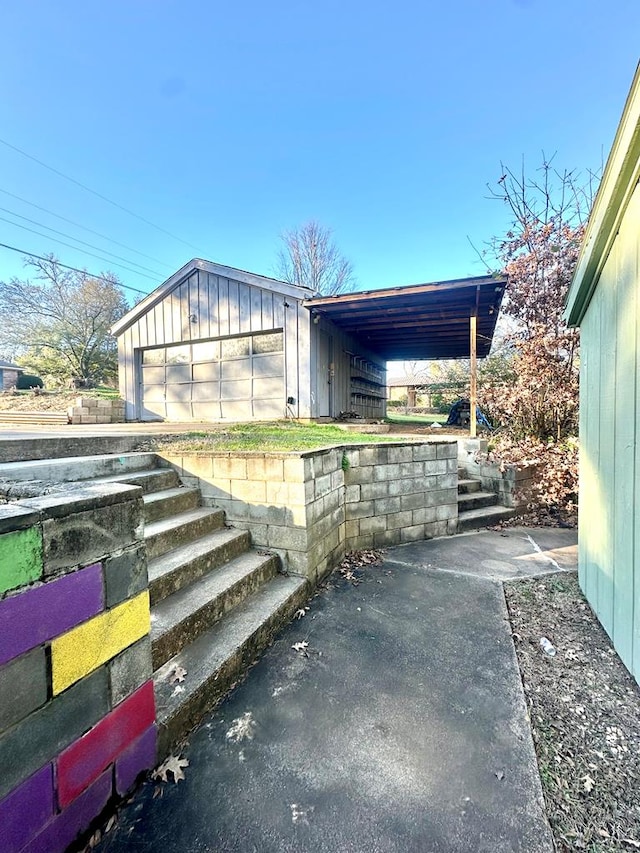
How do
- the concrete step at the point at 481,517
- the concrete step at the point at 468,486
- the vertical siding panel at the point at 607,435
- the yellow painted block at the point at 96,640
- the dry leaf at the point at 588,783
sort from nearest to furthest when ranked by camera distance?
the yellow painted block at the point at 96,640 < the dry leaf at the point at 588,783 < the vertical siding panel at the point at 607,435 < the concrete step at the point at 481,517 < the concrete step at the point at 468,486

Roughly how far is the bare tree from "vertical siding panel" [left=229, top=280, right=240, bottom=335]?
1088 centimetres

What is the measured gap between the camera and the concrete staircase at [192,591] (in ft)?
5.70

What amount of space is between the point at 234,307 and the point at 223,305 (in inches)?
14.0

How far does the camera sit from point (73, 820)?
1.14m

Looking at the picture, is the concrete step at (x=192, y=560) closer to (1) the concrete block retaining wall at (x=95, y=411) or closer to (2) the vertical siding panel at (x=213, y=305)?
(2) the vertical siding panel at (x=213, y=305)

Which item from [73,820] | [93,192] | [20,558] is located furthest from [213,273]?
[93,192]

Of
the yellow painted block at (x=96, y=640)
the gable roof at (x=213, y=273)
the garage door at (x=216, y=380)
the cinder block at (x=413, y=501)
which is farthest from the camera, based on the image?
the garage door at (x=216, y=380)

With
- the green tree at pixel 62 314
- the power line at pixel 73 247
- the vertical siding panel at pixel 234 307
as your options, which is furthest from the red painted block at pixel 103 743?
the green tree at pixel 62 314

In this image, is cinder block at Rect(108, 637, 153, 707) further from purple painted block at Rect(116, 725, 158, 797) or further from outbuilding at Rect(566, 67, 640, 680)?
outbuilding at Rect(566, 67, 640, 680)

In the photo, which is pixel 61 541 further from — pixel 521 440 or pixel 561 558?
pixel 521 440

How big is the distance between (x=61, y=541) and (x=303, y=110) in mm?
13178

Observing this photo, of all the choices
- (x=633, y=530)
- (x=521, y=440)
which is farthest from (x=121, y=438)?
(x=521, y=440)

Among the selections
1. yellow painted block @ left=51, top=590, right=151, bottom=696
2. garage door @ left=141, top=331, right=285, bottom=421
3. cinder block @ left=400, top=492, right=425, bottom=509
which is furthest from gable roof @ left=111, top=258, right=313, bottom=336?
yellow painted block @ left=51, top=590, right=151, bottom=696

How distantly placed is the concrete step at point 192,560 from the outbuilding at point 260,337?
17.6ft
